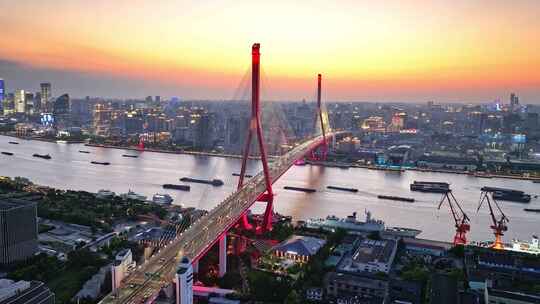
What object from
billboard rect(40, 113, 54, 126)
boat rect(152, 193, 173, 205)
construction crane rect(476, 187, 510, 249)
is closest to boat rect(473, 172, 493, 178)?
construction crane rect(476, 187, 510, 249)

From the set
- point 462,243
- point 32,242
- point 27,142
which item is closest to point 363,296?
point 462,243

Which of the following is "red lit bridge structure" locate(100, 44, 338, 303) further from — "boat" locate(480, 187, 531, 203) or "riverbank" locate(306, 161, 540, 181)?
"riverbank" locate(306, 161, 540, 181)

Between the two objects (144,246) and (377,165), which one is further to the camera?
(377,165)

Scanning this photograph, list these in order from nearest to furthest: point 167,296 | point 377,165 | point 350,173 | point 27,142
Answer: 1. point 167,296
2. point 350,173
3. point 377,165
4. point 27,142

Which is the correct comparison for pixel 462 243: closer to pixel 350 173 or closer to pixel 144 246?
pixel 144 246

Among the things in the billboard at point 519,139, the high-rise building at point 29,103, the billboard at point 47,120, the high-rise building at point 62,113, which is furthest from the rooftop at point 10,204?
the high-rise building at point 29,103

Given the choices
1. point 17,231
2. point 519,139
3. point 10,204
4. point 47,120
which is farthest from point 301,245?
point 47,120

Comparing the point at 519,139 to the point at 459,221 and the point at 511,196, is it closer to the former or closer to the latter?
the point at 511,196
